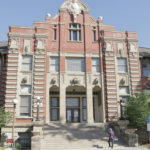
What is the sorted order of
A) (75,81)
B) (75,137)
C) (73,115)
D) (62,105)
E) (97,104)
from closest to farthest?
(75,137), (62,105), (75,81), (73,115), (97,104)

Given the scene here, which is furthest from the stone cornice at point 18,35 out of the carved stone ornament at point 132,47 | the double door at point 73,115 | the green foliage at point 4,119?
the carved stone ornament at point 132,47

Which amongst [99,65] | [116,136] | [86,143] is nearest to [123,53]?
[99,65]

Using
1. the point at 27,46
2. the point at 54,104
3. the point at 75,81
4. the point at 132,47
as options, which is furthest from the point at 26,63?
the point at 132,47

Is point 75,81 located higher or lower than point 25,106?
higher

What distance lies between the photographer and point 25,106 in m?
26.8

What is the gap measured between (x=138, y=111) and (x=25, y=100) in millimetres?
13216

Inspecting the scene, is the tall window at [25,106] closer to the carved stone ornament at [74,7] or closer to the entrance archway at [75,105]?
the entrance archway at [75,105]

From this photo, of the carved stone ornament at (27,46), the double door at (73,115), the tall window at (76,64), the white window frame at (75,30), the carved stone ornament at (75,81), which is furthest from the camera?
the white window frame at (75,30)

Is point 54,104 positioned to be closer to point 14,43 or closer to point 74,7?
point 14,43

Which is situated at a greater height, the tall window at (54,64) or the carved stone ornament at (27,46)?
the carved stone ornament at (27,46)

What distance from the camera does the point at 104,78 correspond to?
28844 millimetres

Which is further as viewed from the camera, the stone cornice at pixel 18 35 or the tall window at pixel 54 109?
the tall window at pixel 54 109

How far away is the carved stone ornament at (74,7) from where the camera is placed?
31250 mm

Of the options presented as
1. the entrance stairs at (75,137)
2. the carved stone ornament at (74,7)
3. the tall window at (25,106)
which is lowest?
the entrance stairs at (75,137)
